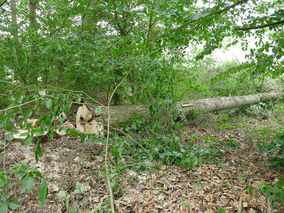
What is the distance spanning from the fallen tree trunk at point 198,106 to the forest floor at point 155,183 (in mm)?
656

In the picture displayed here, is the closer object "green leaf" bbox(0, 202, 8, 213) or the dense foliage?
"green leaf" bbox(0, 202, 8, 213)

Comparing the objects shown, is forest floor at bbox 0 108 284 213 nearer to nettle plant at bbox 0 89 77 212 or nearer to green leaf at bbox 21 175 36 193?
nettle plant at bbox 0 89 77 212

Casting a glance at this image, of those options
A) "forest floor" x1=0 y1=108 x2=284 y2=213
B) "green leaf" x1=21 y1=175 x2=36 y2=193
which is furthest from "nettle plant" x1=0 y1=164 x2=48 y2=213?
"forest floor" x1=0 y1=108 x2=284 y2=213

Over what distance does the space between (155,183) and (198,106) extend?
9.43 ft

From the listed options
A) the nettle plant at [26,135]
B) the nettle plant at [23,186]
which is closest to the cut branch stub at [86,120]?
the nettle plant at [26,135]

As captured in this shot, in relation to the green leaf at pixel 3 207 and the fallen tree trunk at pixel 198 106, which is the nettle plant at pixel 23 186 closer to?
the green leaf at pixel 3 207

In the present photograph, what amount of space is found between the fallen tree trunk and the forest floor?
656mm

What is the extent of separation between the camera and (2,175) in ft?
2.78

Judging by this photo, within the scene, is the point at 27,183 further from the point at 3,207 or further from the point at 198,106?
the point at 198,106

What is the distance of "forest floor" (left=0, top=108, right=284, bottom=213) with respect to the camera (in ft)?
5.78

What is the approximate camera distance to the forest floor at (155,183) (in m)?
1.76

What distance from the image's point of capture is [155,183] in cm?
217

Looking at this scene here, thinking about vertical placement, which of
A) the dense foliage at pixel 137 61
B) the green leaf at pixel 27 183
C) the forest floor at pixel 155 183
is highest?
the dense foliage at pixel 137 61

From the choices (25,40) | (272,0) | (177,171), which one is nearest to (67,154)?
(177,171)
